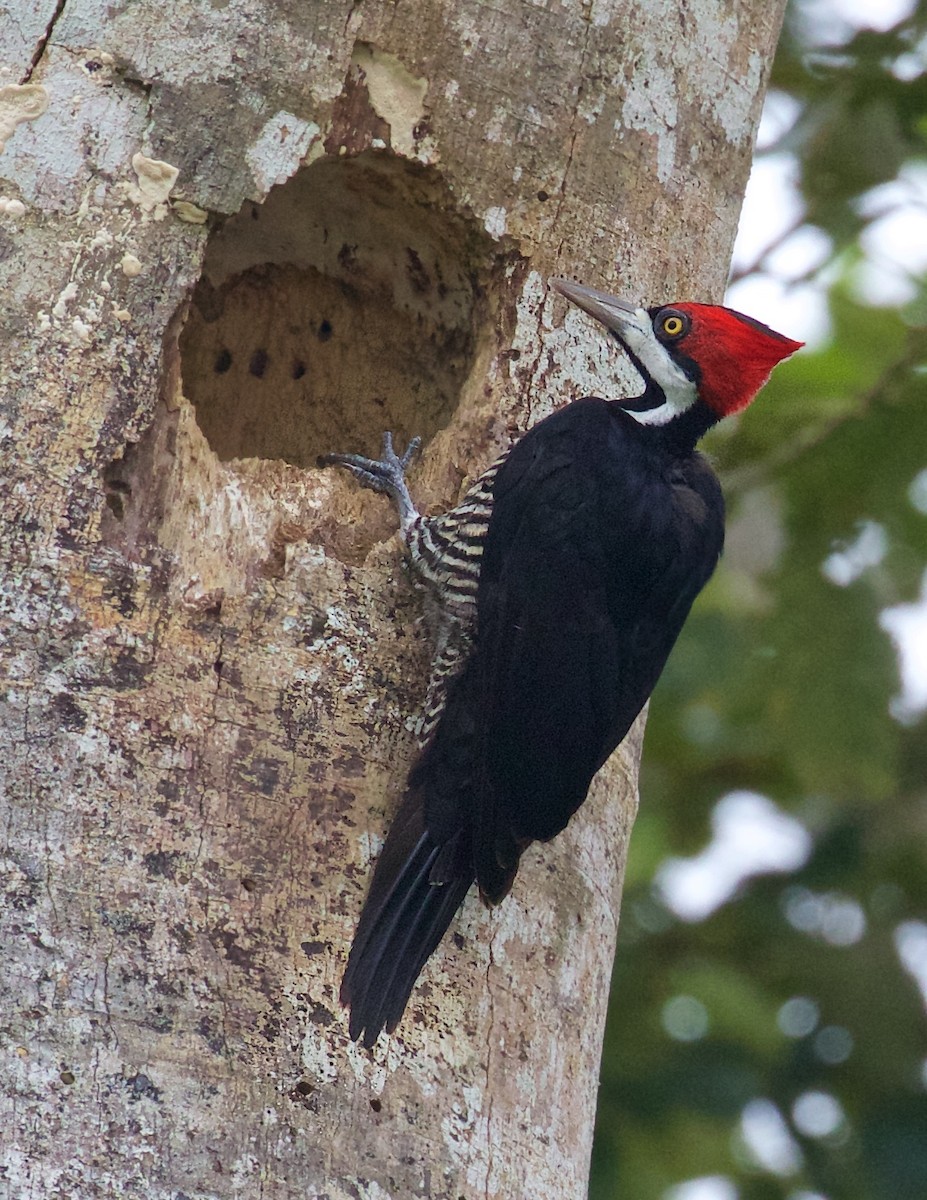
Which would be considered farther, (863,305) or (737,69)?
(863,305)

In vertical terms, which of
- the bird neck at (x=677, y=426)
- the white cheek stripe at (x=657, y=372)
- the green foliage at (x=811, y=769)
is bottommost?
the green foliage at (x=811, y=769)

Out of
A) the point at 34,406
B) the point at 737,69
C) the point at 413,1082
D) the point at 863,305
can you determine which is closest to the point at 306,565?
the point at 34,406

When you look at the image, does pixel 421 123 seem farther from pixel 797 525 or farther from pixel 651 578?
pixel 797 525

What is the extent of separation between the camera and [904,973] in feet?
17.5

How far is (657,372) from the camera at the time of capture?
382cm

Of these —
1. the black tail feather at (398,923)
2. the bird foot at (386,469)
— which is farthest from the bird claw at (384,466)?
the black tail feather at (398,923)

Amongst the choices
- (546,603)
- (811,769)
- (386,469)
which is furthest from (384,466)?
(811,769)

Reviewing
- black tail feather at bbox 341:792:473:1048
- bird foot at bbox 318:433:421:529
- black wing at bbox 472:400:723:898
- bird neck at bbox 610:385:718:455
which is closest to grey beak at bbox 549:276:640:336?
black wing at bbox 472:400:723:898

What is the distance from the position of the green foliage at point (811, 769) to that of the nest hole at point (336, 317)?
2.96 feet

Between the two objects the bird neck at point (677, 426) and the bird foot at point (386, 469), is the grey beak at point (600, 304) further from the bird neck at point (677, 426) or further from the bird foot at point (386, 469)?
the bird foot at point (386, 469)

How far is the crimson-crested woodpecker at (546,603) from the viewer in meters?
3.02

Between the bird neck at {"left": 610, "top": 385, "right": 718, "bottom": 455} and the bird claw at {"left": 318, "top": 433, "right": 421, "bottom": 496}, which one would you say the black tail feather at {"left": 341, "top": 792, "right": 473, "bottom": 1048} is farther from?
the bird neck at {"left": 610, "top": 385, "right": 718, "bottom": 455}

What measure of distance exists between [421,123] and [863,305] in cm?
212

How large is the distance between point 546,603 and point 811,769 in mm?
1056
